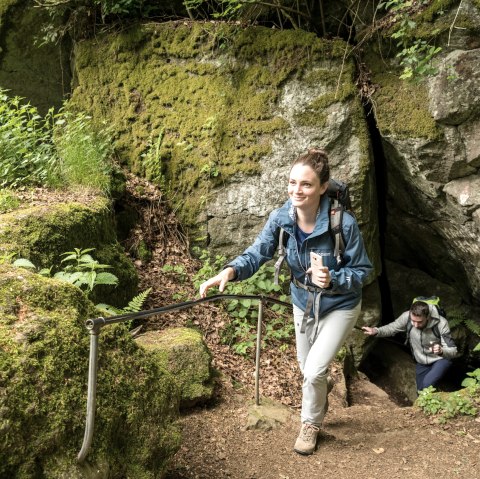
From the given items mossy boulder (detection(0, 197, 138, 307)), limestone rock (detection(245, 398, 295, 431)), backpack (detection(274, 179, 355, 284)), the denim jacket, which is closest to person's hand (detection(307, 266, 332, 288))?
the denim jacket

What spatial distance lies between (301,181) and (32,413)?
7.94 ft

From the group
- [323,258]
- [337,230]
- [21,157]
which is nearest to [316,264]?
[323,258]

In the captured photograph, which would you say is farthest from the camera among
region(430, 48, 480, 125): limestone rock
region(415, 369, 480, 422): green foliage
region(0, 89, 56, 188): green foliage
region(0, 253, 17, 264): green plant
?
region(0, 89, 56, 188): green foliage

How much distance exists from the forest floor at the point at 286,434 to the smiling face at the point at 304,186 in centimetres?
204

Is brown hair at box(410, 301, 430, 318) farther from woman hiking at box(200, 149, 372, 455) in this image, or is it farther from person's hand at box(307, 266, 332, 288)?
person's hand at box(307, 266, 332, 288)

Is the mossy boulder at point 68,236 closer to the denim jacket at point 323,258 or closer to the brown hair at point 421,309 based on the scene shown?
the denim jacket at point 323,258

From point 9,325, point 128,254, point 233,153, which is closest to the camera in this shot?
point 9,325

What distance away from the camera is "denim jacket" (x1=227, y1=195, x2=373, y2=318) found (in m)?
3.88

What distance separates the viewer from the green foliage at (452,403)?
4.96 m

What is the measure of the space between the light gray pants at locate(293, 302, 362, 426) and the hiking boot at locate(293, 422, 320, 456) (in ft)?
0.16

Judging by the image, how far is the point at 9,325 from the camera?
2.52 metres

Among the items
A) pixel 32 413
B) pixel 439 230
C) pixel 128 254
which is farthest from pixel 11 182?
pixel 439 230

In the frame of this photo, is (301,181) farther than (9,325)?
Yes

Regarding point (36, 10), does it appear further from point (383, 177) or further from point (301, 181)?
point (301, 181)
